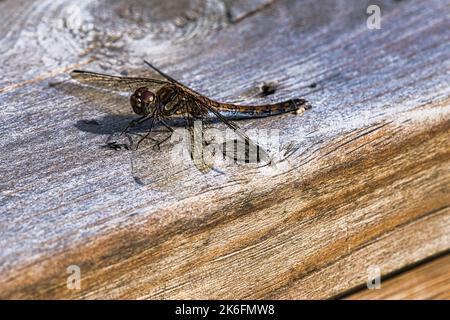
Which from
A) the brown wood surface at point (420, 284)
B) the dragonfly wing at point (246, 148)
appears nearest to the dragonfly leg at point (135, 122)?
the dragonfly wing at point (246, 148)

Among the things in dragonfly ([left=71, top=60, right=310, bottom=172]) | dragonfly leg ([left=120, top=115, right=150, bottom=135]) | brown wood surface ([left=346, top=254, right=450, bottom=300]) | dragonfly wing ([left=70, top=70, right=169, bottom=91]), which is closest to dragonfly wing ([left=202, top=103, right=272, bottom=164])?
dragonfly ([left=71, top=60, right=310, bottom=172])

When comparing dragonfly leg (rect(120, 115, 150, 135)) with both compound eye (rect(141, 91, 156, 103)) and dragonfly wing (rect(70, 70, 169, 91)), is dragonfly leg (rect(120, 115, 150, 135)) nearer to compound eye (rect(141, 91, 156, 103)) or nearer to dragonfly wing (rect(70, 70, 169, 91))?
compound eye (rect(141, 91, 156, 103))

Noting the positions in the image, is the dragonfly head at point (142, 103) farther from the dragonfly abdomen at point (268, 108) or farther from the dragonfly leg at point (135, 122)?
the dragonfly abdomen at point (268, 108)

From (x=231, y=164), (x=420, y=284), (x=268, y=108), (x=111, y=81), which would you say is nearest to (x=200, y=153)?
(x=231, y=164)

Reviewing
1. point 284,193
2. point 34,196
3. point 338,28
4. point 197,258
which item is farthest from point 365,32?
point 34,196

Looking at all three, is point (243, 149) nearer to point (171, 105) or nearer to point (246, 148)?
point (246, 148)
